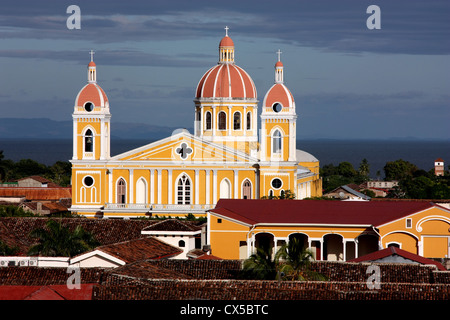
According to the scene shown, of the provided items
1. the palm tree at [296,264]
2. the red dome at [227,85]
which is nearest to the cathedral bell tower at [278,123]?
the red dome at [227,85]

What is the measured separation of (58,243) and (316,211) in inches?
574

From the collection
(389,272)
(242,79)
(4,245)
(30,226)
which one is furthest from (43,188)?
(389,272)

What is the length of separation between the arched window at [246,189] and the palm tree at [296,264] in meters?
30.8

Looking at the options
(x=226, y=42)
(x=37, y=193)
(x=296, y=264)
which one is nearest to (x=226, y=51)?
(x=226, y=42)

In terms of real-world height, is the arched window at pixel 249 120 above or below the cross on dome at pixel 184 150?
above

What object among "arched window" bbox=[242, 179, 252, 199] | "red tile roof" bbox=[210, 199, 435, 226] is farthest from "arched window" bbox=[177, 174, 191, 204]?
"red tile roof" bbox=[210, 199, 435, 226]

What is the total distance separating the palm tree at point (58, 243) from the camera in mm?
44844

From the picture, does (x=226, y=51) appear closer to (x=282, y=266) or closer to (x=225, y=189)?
(x=225, y=189)

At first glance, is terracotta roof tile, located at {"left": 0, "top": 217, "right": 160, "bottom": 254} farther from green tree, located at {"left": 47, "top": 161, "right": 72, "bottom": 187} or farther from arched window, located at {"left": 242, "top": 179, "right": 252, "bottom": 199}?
green tree, located at {"left": 47, "top": 161, "right": 72, "bottom": 187}

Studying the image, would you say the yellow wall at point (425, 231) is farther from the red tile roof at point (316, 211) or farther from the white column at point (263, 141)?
the white column at point (263, 141)

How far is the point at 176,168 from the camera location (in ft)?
230

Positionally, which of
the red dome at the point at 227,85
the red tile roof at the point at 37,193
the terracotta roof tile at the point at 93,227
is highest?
the red dome at the point at 227,85

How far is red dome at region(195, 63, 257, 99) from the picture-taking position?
7338cm

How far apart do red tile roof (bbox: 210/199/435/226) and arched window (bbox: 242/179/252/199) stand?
466 inches
